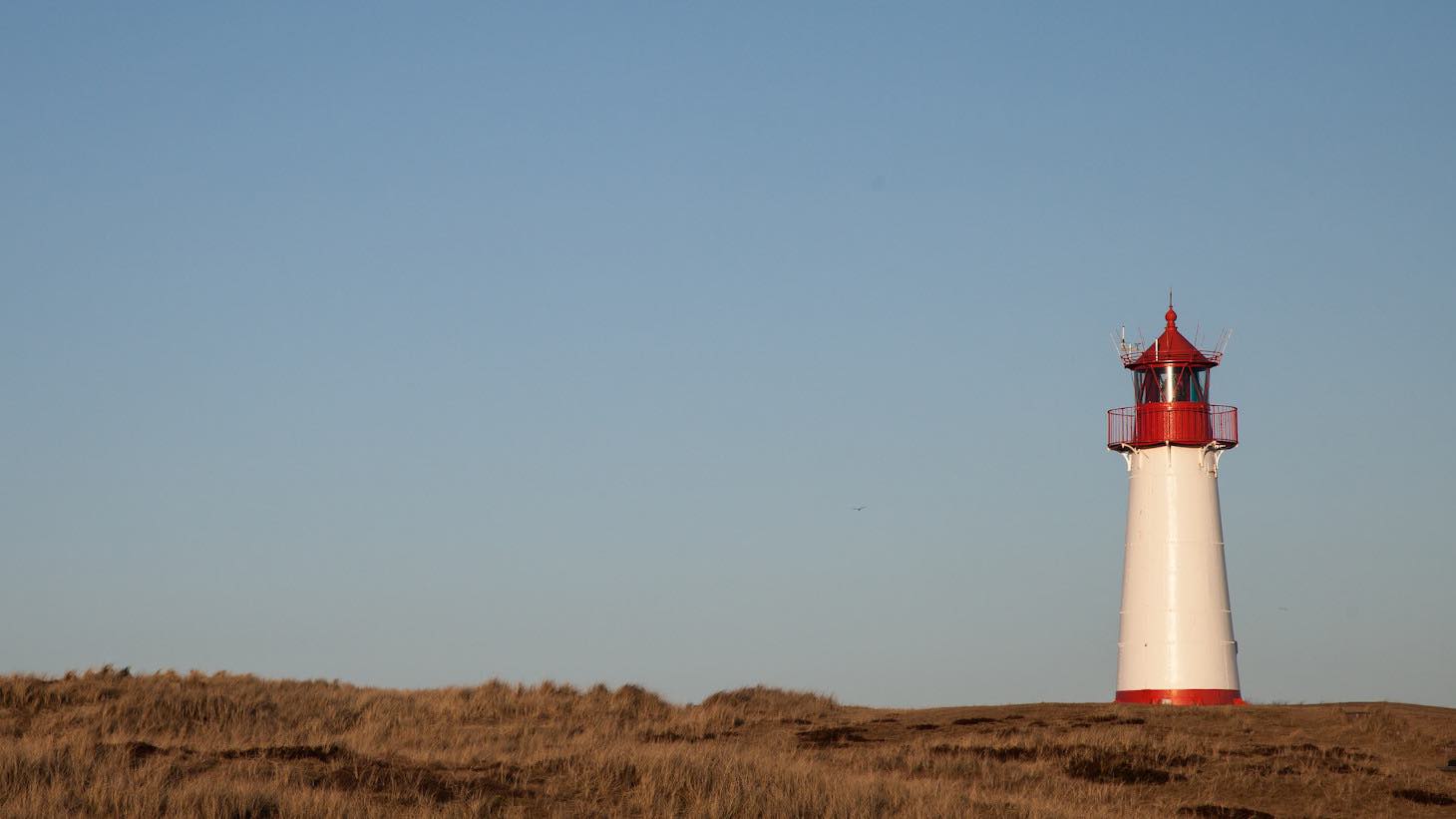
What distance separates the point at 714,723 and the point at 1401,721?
11946mm

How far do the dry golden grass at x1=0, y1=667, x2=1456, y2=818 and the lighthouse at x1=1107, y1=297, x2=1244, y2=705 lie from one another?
3.54 m

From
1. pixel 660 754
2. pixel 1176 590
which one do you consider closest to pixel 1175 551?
pixel 1176 590

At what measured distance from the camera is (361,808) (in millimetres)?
17141

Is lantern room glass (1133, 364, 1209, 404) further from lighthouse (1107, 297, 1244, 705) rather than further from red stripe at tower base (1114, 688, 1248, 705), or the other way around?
red stripe at tower base (1114, 688, 1248, 705)

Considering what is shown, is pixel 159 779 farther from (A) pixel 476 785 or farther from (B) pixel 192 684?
(B) pixel 192 684

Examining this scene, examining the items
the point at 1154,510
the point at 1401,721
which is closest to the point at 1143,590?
the point at 1154,510

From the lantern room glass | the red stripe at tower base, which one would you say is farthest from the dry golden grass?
the lantern room glass

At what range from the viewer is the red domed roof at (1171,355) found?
35406 mm

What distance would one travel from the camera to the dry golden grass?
1808 cm

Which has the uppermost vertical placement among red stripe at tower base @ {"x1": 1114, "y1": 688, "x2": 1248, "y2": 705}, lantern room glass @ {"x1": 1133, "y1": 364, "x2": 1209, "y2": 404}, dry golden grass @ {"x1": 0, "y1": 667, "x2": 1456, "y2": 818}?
lantern room glass @ {"x1": 1133, "y1": 364, "x2": 1209, "y2": 404}

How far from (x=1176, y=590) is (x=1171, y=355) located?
528cm

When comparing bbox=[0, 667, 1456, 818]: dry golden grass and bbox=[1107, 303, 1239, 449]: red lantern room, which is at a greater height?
bbox=[1107, 303, 1239, 449]: red lantern room

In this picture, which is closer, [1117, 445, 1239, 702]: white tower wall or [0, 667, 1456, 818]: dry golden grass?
[0, 667, 1456, 818]: dry golden grass

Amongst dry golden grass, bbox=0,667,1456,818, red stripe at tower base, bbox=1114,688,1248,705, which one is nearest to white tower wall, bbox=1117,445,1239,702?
red stripe at tower base, bbox=1114,688,1248,705
